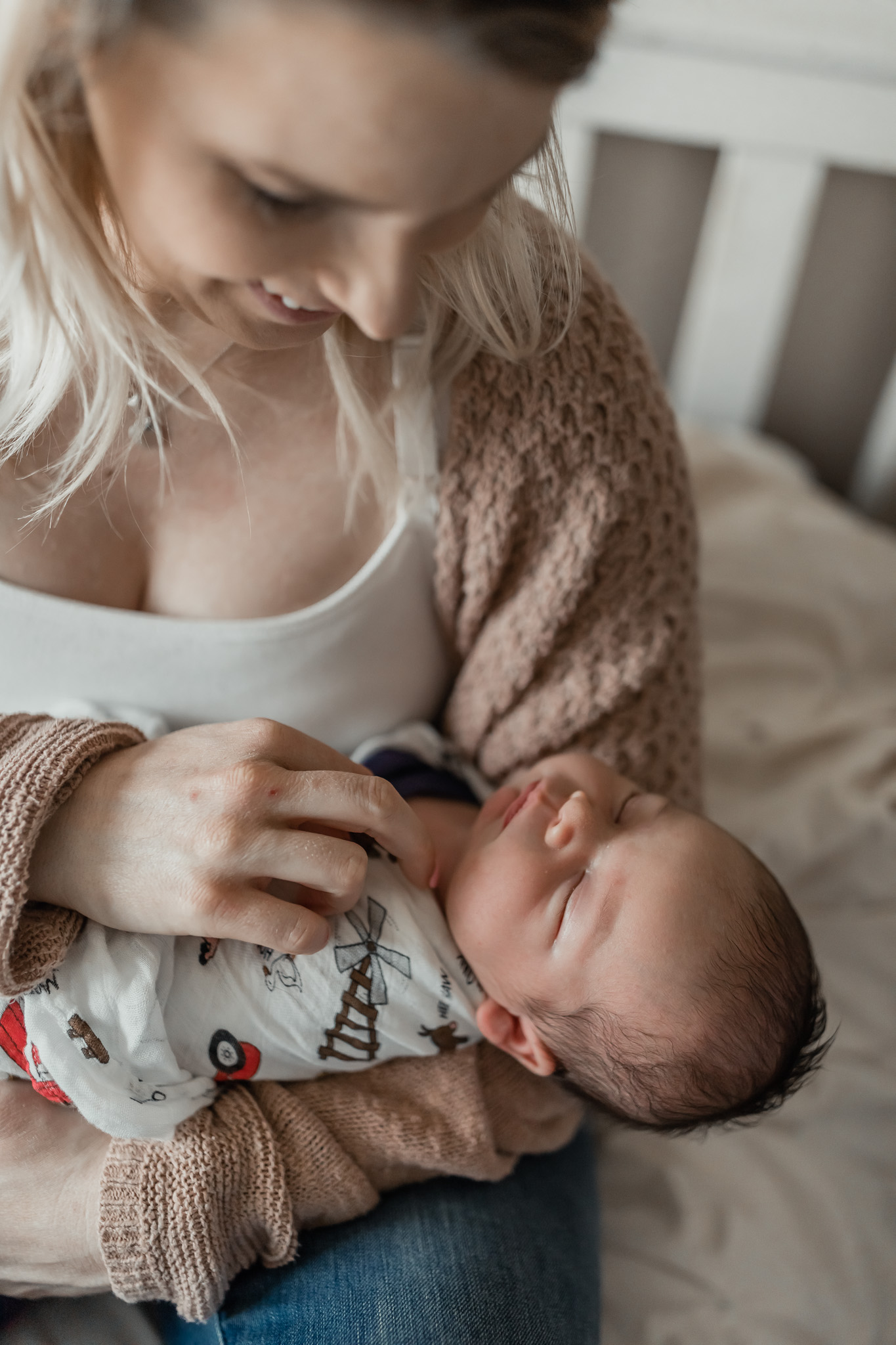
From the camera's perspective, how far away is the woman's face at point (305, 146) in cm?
43

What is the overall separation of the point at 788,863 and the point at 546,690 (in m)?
0.54

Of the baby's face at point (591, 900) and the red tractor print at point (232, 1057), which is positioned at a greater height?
the baby's face at point (591, 900)

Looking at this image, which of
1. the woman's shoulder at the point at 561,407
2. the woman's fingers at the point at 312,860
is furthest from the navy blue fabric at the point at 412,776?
the woman's shoulder at the point at 561,407

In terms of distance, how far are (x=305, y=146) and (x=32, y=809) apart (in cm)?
46

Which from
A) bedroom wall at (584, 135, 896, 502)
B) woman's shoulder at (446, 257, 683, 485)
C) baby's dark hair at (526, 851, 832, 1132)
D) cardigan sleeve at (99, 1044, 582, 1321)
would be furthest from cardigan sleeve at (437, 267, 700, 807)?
bedroom wall at (584, 135, 896, 502)

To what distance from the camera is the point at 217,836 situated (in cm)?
67

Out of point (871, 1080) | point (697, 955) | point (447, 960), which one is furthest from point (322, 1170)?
point (871, 1080)

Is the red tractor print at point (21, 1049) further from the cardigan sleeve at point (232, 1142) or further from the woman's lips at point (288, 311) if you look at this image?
the woman's lips at point (288, 311)

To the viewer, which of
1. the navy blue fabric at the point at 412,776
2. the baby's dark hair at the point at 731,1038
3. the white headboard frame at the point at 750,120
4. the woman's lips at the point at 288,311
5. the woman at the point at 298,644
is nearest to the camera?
the woman's lips at the point at 288,311

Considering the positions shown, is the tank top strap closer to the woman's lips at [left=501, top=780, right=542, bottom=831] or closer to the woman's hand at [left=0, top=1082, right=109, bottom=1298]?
the woman's lips at [left=501, top=780, right=542, bottom=831]

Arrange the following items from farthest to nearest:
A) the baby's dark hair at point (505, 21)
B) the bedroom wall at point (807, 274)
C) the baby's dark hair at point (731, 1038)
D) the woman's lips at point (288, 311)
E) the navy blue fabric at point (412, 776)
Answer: the bedroom wall at point (807, 274), the navy blue fabric at point (412, 776), the baby's dark hair at point (731, 1038), the woman's lips at point (288, 311), the baby's dark hair at point (505, 21)

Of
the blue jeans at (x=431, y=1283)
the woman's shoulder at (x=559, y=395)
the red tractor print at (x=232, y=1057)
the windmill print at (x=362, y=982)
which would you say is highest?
the woman's shoulder at (x=559, y=395)

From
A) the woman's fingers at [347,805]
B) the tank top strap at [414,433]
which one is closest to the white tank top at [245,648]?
the tank top strap at [414,433]

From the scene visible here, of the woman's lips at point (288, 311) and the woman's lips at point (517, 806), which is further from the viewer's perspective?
the woman's lips at point (517, 806)
